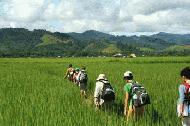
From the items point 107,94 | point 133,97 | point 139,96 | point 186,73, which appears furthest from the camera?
point 107,94

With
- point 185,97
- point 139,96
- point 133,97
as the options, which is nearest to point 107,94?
point 133,97

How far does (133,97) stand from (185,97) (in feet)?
6.27

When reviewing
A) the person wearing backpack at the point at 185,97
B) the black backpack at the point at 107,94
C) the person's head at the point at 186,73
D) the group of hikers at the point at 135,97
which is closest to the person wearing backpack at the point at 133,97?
the group of hikers at the point at 135,97

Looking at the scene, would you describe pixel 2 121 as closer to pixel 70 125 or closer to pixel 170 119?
pixel 70 125

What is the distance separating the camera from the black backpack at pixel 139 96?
29.3 ft

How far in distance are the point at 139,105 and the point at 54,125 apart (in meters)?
2.16

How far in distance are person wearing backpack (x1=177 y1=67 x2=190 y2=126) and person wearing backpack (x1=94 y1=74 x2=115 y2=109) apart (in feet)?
11.7

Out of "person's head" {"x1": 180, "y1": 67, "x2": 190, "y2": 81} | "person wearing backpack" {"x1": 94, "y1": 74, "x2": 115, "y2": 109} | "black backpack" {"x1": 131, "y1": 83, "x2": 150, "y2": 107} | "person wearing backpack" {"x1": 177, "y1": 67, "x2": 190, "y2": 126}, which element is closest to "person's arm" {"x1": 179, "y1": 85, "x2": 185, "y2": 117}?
"person wearing backpack" {"x1": 177, "y1": 67, "x2": 190, "y2": 126}

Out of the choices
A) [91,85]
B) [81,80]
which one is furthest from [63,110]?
[91,85]

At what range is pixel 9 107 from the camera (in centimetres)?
1045

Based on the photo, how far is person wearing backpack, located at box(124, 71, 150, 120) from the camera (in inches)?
352

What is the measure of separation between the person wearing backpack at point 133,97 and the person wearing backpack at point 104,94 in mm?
1302

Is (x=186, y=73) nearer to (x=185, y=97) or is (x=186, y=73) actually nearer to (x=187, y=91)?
(x=187, y=91)

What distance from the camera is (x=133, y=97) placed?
356 inches
